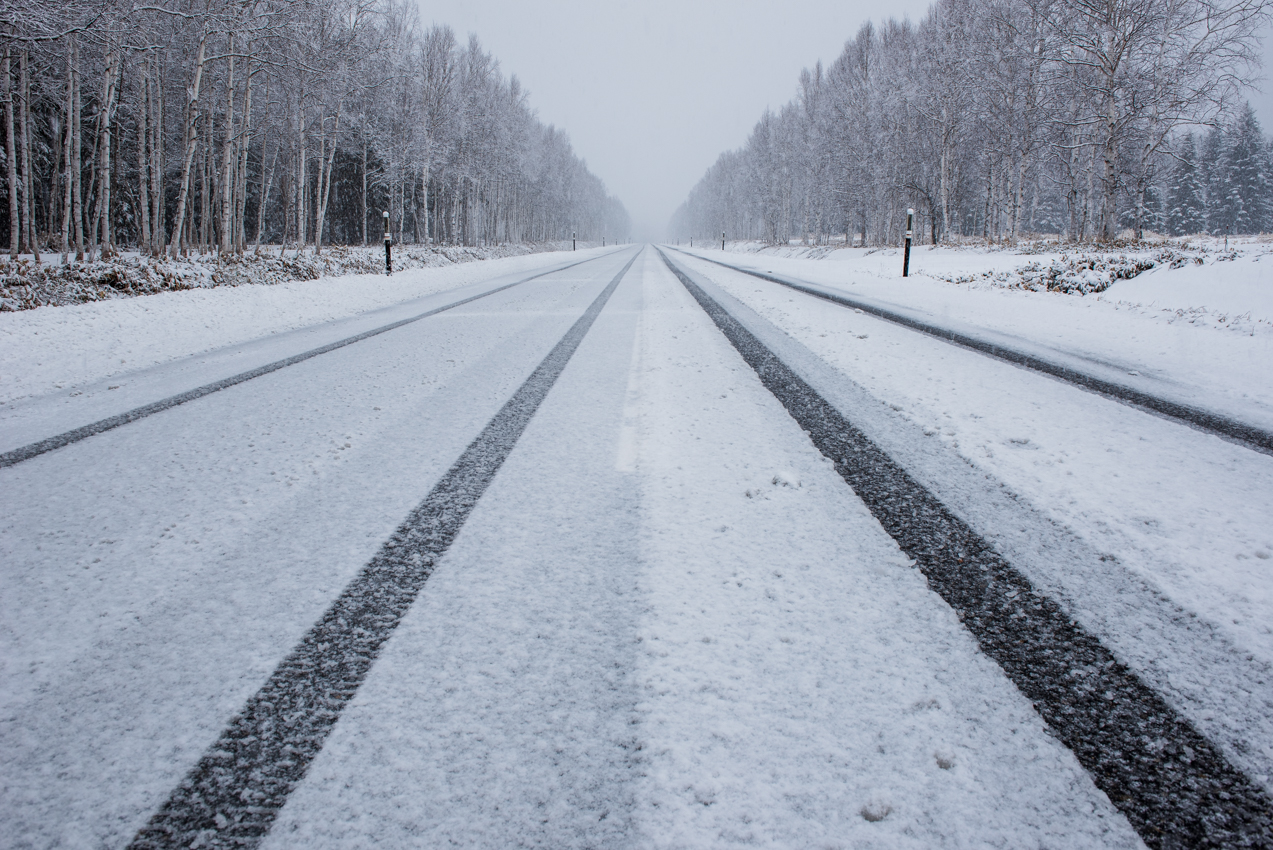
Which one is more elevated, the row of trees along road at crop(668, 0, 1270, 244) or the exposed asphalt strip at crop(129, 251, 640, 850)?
the row of trees along road at crop(668, 0, 1270, 244)

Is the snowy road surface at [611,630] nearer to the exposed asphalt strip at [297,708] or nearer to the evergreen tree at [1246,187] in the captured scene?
the exposed asphalt strip at [297,708]

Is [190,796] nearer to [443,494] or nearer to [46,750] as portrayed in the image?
[46,750]

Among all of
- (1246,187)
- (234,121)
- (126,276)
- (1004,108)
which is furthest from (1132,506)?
(1246,187)

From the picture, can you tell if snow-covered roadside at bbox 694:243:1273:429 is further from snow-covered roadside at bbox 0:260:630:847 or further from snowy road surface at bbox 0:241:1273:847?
snow-covered roadside at bbox 0:260:630:847

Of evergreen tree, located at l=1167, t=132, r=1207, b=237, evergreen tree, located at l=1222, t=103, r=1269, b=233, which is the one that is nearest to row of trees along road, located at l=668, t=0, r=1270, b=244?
evergreen tree, located at l=1167, t=132, r=1207, b=237

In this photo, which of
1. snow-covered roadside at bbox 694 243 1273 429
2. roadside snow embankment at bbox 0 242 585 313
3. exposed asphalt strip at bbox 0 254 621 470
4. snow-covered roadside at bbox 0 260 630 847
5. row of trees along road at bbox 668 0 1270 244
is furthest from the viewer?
row of trees along road at bbox 668 0 1270 244

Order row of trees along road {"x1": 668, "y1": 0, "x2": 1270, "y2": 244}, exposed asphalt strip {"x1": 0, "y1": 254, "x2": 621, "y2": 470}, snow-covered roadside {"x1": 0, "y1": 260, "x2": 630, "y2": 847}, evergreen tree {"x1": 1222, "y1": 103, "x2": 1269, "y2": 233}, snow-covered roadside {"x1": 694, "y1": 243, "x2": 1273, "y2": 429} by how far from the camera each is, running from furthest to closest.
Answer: evergreen tree {"x1": 1222, "y1": 103, "x2": 1269, "y2": 233} → row of trees along road {"x1": 668, "y1": 0, "x2": 1270, "y2": 244} → snow-covered roadside {"x1": 694, "y1": 243, "x2": 1273, "y2": 429} → exposed asphalt strip {"x1": 0, "y1": 254, "x2": 621, "y2": 470} → snow-covered roadside {"x1": 0, "y1": 260, "x2": 630, "y2": 847}

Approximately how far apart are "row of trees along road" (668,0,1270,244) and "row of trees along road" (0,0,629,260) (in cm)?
2049

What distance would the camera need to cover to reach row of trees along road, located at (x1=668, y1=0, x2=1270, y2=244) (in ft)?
54.1

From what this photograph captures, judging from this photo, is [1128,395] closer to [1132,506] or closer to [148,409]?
[1132,506]

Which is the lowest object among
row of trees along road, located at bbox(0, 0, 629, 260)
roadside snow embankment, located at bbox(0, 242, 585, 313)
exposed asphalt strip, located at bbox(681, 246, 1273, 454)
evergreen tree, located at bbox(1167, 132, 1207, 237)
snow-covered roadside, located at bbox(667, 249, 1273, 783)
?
snow-covered roadside, located at bbox(667, 249, 1273, 783)

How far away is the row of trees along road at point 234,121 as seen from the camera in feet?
44.4

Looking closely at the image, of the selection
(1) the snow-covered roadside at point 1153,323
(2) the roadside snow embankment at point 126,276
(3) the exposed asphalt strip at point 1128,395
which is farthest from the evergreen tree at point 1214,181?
(2) the roadside snow embankment at point 126,276

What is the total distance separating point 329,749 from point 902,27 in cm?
4122
